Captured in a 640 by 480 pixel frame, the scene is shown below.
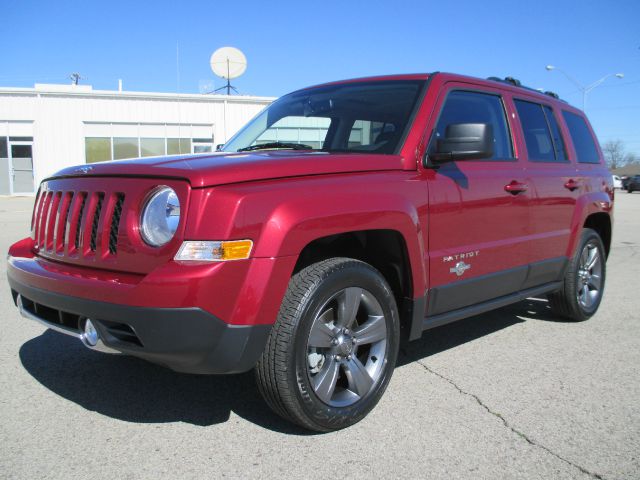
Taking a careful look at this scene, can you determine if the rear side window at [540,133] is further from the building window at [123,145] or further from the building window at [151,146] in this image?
the building window at [123,145]

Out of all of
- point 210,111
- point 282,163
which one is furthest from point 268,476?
point 210,111

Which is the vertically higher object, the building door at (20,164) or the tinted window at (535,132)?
the tinted window at (535,132)

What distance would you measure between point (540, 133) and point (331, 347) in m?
2.71

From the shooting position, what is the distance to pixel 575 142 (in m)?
4.97

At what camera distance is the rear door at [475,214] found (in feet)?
10.9

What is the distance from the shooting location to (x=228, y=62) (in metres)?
23.4

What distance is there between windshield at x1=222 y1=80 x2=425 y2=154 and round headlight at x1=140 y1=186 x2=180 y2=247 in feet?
4.17

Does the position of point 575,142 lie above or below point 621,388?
above

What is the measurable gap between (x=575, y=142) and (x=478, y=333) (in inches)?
74.4

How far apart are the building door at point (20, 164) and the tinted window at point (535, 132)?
2614 centimetres

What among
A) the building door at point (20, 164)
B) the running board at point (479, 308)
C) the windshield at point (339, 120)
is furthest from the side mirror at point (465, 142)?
the building door at point (20, 164)

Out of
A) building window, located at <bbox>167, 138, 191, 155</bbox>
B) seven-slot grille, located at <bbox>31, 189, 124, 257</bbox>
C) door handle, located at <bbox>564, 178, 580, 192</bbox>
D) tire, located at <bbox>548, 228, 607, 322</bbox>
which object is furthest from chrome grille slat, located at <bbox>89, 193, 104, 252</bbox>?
building window, located at <bbox>167, 138, 191, 155</bbox>

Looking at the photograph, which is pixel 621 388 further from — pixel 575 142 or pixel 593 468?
pixel 575 142

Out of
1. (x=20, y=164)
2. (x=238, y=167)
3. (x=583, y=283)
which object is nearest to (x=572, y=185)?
(x=583, y=283)
